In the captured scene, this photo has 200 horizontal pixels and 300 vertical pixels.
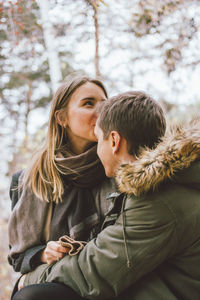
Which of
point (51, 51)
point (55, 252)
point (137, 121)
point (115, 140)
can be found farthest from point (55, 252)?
point (51, 51)

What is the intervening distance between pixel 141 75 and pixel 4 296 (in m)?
5.38

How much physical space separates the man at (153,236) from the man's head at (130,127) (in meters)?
0.11

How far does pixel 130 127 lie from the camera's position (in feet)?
4.91

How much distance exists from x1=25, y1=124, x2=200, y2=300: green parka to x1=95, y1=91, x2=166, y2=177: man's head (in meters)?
0.16

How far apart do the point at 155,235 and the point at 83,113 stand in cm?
107

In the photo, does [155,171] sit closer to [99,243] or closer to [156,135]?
[156,135]

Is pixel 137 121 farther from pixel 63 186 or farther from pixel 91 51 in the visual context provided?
pixel 91 51

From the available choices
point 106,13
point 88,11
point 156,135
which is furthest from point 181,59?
point 156,135

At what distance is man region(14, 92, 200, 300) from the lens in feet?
4.13

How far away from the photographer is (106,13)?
12.4 feet

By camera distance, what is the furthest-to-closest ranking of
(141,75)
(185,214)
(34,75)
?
1. (34,75)
2. (141,75)
3. (185,214)

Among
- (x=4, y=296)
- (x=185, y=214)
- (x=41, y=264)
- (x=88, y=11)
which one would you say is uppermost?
(x=88, y=11)

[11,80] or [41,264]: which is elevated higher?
[11,80]

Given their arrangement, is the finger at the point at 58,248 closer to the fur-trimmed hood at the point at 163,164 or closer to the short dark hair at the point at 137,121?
the fur-trimmed hood at the point at 163,164
